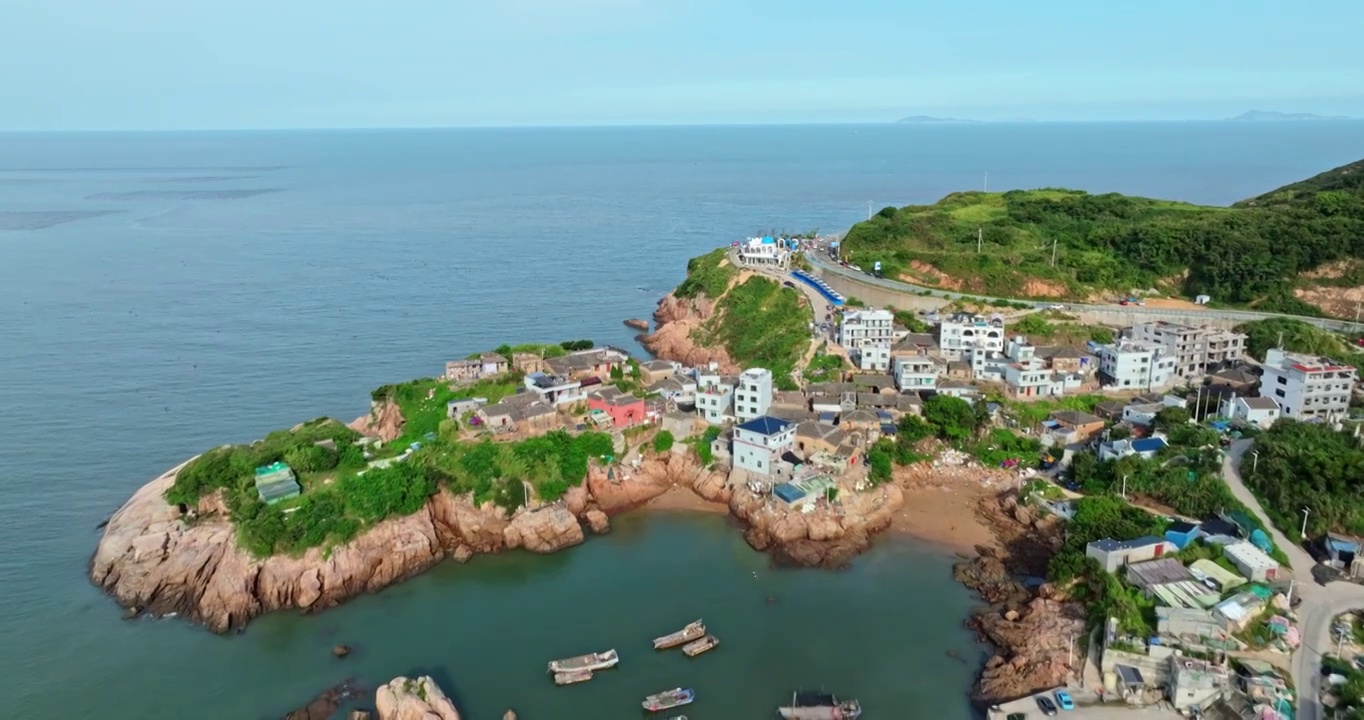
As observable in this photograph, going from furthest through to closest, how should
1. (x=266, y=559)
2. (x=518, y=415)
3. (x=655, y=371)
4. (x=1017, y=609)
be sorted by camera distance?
(x=655, y=371), (x=518, y=415), (x=266, y=559), (x=1017, y=609)

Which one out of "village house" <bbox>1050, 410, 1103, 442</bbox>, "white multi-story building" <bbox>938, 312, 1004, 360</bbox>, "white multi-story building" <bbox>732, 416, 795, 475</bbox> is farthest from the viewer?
"white multi-story building" <bbox>938, 312, 1004, 360</bbox>

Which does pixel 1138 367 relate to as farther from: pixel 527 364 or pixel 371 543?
pixel 371 543

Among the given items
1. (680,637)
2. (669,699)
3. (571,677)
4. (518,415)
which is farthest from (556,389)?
(669,699)

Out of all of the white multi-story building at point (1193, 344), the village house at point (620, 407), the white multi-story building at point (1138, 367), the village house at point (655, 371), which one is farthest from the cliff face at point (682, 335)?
the white multi-story building at point (1193, 344)

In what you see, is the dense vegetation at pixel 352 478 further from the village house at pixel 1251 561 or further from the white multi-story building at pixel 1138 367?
the white multi-story building at pixel 1138 367

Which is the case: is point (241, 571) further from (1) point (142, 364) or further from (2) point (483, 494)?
(1) point (142, 364)

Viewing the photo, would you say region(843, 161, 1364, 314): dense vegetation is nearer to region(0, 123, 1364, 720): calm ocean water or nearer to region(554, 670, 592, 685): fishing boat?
region(0, 123, 1364, 720): calm ocean water

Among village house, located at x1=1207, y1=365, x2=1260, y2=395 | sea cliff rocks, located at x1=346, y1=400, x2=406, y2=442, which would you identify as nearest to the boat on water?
sea cliff rocks, located at x1=346, y1=400, x2=406, y2=442
